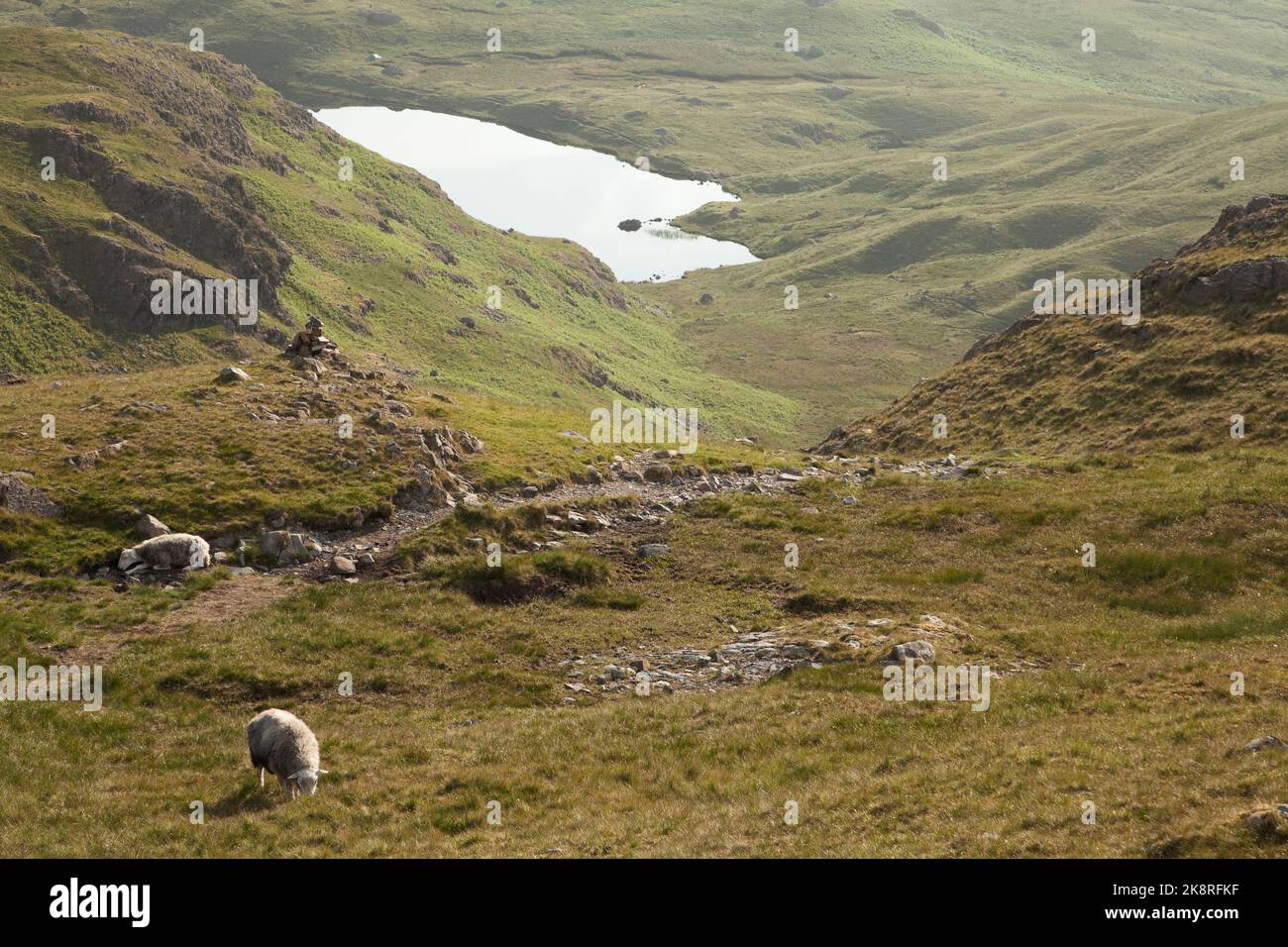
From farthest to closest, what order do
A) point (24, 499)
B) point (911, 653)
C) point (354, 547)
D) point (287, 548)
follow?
1. point (354, 547)
2. point (287, 548)
3. point (24, 499)
4. point (911, 653)

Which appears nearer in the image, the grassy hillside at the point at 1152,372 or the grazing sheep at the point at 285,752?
the grazing sheep at the point at 285,752

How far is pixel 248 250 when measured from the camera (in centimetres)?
8519

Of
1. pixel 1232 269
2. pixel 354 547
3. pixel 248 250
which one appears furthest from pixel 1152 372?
pixel 248 250

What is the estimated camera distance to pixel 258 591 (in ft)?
115

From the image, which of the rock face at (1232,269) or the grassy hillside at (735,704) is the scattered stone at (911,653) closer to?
the grassy hillside at (735,704)

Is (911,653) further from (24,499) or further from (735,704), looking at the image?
(24,499)

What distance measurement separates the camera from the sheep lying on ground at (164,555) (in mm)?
Result: 35656

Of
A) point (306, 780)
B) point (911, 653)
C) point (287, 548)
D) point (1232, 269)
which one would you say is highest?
point (1232, 269)

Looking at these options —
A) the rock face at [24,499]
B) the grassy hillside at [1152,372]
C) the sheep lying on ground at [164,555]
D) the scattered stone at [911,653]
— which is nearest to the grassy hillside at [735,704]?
the scattered stone at [911,653]

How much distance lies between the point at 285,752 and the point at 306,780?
0.79 m

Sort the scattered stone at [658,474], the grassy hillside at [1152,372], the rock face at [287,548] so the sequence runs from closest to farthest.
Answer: the rock face at [287,548] → the scattered stone at [658,474] → the grassy hillside at [1152,372]

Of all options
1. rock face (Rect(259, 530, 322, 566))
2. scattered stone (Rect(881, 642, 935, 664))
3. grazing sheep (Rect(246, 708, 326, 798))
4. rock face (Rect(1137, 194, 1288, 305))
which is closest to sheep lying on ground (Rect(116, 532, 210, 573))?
rock face (Rect(259, 530, 322, 566))

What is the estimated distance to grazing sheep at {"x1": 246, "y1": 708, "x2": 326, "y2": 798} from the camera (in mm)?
22391
